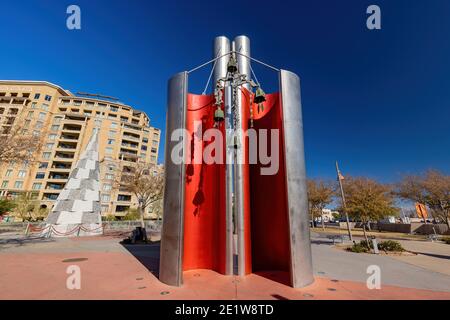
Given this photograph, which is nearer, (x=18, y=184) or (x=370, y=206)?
(x=370, y=206)

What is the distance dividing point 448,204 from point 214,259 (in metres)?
32.6

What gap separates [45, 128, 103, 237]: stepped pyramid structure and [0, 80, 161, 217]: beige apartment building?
79.1ft

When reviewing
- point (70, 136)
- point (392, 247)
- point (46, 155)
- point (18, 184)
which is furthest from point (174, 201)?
point (70, 136)

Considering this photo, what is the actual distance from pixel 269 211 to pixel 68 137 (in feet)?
214

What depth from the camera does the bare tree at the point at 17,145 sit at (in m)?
13.2

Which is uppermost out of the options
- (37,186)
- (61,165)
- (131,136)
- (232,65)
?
(131,136)

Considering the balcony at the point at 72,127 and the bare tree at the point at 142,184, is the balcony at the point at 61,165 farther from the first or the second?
the bare tree at the point at 142,184

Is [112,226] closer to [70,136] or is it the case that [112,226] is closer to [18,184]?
[18,184]

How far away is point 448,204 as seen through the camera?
2619 centimetres

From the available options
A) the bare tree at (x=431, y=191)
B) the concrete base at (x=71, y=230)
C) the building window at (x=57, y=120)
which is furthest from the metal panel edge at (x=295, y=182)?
the building window at (x=57, y=120)

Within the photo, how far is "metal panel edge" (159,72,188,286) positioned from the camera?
7.19 meters

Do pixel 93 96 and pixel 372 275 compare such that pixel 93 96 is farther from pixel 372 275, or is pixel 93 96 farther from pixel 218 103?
pixel 372 275

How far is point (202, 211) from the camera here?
31.2 feet
